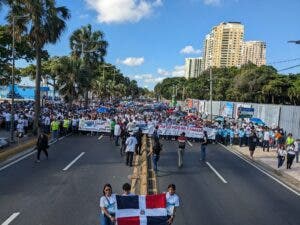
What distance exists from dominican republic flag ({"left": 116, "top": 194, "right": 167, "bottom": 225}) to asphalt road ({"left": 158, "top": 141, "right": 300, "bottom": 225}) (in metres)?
2.70

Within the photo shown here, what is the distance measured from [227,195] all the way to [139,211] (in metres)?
7.15

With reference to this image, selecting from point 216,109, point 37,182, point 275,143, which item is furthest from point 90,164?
point 216,109

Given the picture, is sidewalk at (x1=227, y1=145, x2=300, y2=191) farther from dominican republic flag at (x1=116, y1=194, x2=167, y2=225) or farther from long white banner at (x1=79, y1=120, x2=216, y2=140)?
dominican republic flag at (x1=116, y1=194, x2=167, y2=225)

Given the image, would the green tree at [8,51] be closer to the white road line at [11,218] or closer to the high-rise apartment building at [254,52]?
the white road line at [11,218]

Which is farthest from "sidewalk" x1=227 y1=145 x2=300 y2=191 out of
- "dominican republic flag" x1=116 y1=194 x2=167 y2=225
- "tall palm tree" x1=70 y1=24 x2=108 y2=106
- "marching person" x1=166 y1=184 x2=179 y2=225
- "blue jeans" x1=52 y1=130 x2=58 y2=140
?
"tall palm tree" x1=70 y1=24 x2=108 y2=106

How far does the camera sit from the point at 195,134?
35.2 meters

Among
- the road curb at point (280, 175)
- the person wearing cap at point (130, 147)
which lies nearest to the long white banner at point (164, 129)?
the road curb at point (280, 175)

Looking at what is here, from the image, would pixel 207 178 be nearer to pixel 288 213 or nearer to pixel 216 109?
pixel 288 213

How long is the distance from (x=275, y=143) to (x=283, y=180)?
13837mm

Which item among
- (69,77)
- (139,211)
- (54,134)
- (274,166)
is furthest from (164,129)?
(139,211)

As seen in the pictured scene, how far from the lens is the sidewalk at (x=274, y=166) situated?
63.9ft

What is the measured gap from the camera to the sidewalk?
766 inches

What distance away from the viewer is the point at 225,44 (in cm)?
10219

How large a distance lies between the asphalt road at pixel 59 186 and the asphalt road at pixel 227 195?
2.10 meters
